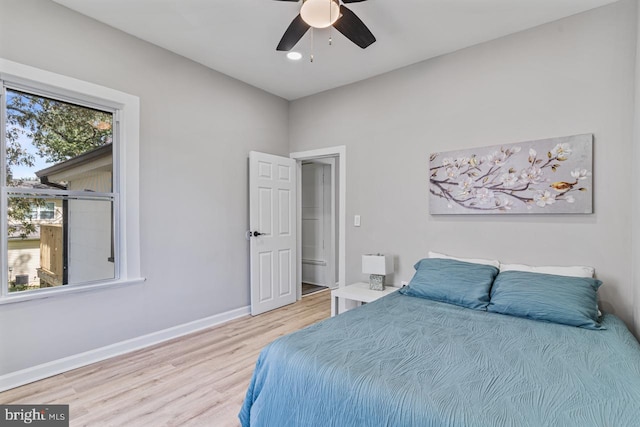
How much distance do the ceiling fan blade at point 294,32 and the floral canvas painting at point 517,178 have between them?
1.72 meters

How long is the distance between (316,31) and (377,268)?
2.29 metres

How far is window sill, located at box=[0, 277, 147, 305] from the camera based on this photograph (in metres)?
2.26

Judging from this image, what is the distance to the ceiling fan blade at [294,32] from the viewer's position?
2.21 metres

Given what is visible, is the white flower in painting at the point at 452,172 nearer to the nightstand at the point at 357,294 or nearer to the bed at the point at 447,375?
the nightstand at the point at 357,294

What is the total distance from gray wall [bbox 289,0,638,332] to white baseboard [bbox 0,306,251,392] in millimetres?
1795

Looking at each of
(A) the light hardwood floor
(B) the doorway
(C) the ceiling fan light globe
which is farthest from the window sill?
(B) the doorway

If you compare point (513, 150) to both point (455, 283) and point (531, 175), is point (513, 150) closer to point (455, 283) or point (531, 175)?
point (531, 175)

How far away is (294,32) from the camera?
2.30m

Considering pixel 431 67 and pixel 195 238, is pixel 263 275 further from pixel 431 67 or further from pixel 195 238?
pixel 431 67

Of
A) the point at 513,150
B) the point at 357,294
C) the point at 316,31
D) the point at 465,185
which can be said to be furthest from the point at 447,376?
the point at 316,31

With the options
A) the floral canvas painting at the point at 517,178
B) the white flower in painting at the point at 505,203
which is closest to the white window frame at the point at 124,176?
the floral canvas painting at the point at 517,178

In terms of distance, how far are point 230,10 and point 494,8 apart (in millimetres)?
2054

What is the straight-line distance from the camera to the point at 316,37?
2.88m

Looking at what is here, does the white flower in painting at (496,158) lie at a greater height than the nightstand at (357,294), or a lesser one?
greater
